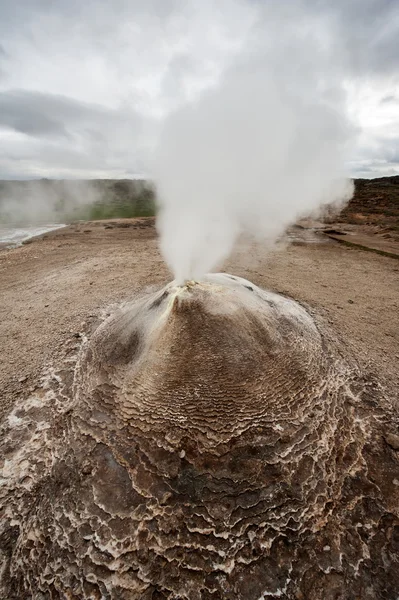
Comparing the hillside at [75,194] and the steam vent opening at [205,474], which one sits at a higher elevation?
the steam vent opening at [205,474]

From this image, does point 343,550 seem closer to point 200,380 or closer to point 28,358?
point 200,380

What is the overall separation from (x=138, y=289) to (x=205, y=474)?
15.9ft

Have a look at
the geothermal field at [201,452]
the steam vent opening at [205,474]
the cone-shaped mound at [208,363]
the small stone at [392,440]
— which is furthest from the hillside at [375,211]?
the steam vent opening at [205,474]

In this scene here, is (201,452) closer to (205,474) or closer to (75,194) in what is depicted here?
(205,474)

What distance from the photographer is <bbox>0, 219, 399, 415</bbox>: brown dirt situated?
4.54m

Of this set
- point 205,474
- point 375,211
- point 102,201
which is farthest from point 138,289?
point 102,201

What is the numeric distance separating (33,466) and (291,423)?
102 inches

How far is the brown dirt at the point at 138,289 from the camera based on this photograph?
454cm

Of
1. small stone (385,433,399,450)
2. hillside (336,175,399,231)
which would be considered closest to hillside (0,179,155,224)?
hillside (336,175,399,231)

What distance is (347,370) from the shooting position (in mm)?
4020

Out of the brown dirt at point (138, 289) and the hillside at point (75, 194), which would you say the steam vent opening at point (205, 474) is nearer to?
the brown dirt at point (138, 289)

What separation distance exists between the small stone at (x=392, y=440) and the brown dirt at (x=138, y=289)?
86 cm

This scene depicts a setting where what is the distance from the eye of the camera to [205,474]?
275 cm

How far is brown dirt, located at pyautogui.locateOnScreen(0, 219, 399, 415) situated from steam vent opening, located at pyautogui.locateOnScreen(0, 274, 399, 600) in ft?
2.46
